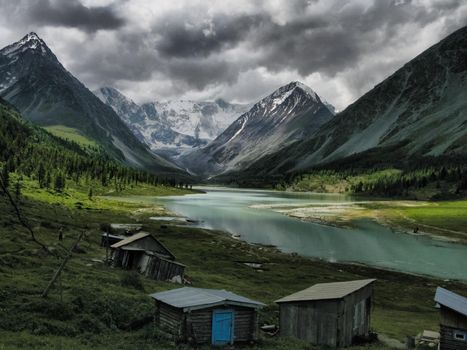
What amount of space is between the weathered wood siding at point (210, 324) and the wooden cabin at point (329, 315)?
449 centimetres

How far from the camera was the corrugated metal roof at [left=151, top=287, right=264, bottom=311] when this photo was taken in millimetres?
32531

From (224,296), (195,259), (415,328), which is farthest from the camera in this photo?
(195,259)

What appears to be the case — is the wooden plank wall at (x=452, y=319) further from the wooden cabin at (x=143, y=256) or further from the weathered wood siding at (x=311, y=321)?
the wooden cabin at (x=143, y=256)

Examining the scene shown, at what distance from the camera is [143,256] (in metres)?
57.7

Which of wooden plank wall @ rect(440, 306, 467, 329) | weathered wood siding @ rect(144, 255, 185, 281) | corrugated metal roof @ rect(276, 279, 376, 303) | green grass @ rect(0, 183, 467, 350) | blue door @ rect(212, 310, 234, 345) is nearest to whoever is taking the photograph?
green grass @ rect(0, 183, 467, 350)

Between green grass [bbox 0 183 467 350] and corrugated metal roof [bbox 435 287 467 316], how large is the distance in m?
5.33

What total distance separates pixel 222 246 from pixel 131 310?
51035 millimetres

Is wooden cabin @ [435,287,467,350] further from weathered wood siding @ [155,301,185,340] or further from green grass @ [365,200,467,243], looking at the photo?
green grass @ [365,200,467,243]

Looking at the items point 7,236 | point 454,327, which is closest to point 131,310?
point 454,327

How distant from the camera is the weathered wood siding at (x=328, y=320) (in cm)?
3659

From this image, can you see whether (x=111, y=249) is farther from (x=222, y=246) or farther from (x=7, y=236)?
(x=222, y=246)

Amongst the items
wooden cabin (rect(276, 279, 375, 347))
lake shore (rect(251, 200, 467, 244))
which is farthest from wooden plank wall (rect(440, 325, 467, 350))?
lake shore (rect(251, 200, 467, 244))

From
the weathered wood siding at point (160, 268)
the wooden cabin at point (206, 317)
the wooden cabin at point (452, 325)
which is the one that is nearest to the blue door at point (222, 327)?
the wooden cabin at point (206, 317)

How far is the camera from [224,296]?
3488cm
